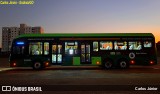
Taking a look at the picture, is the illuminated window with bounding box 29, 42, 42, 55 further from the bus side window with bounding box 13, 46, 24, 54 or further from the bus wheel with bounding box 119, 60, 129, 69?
the bus wheel with bounding box 119, 60, 129, 69

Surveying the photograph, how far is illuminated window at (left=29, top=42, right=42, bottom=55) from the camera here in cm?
2505

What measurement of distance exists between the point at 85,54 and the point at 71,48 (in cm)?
133


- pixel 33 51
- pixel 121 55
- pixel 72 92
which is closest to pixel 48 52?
pixel 33 51

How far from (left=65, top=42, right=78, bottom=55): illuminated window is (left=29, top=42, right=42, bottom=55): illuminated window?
7.63 ft

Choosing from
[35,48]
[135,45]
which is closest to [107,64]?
[135,45]

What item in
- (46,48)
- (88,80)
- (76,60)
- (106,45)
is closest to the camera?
(88,80)

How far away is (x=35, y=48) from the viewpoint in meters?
25.2

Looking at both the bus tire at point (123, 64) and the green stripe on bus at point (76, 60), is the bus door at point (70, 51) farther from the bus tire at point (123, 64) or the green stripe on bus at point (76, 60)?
the bus tire at point (123, 64)

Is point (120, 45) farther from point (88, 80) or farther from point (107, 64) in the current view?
point (88, 80)

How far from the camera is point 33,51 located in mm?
25156

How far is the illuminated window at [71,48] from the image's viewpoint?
82.2ft

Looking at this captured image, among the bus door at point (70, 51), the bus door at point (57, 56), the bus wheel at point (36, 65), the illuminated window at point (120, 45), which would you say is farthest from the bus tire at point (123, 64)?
the bus wheel at point (36, 65)

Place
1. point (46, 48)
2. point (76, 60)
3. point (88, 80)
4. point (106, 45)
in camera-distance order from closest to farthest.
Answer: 1. point (88, 80)
2. point (76, 60)
3. point (46, 48)
4. point (106, 45)

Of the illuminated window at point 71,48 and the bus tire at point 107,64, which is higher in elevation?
the illuminated window at point 71,48
